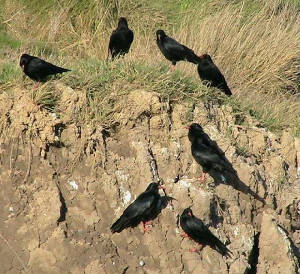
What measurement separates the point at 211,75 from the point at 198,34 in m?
3.11

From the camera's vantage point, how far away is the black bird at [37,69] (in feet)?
28.5

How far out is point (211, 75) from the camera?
10.4 m

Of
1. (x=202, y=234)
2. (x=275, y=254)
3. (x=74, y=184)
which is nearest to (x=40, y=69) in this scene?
(x=74, y=184)

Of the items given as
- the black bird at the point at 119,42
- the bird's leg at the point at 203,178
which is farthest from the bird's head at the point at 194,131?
the black bird at the point at 119,42

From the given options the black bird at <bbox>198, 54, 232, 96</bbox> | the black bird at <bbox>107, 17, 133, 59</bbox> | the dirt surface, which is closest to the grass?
the black bird at <bbox>107, 17, 133, 59</bbox>

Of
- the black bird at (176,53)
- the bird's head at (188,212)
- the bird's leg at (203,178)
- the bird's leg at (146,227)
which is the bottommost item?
the black bird at (176,53)

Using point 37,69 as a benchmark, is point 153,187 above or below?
below

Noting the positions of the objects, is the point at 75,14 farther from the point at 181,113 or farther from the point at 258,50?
the point at 181,113

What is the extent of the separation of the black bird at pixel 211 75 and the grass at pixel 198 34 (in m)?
0.43

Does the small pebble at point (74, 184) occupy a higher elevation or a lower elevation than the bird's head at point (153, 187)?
lower

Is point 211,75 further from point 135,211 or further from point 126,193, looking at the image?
point 135,211

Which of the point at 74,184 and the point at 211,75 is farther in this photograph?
the point at 211,75

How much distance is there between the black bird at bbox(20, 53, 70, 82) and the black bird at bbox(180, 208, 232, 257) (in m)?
2.32

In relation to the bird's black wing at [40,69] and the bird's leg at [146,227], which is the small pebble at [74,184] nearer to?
the bird's leg at [146,227]
